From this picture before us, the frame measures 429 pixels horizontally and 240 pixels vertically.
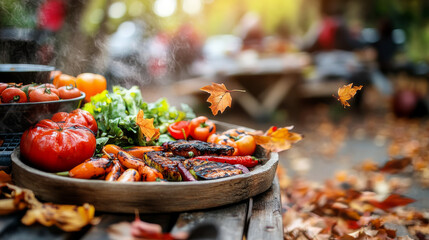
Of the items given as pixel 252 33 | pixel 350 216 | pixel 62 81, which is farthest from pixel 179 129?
pixel 252 33

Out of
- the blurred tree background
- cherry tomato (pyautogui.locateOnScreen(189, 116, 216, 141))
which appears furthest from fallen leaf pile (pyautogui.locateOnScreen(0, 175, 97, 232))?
the blurred tree background

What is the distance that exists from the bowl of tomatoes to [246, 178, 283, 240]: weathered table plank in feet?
4.33

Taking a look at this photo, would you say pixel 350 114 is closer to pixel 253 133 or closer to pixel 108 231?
pixel 253 133

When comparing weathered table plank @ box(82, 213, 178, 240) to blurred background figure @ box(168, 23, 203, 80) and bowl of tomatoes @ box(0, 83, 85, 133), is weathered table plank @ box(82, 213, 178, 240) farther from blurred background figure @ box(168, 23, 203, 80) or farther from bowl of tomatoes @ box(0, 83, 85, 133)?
blurred background figure @ box(168, 23, 203, 80)

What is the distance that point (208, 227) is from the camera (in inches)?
60.3

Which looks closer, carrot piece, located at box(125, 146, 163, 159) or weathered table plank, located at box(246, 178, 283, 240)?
weathered table plank, located at box(246, 178, 283, 240)

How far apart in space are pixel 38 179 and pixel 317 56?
9.05 meters

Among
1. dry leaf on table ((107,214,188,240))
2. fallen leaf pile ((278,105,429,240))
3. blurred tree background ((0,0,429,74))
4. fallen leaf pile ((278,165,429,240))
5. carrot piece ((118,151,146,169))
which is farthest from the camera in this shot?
blurred tree background ((0,0,429,74))

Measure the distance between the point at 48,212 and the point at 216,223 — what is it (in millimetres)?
700

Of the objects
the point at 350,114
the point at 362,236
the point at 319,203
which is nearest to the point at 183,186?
the point at 362,236

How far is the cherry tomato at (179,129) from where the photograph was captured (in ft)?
8.88

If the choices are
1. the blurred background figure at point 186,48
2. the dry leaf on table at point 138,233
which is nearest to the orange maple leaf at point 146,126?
the dry leaf on table at point 138,233

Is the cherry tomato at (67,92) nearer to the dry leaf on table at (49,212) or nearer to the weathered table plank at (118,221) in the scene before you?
the dry leaf on table at (49,212)

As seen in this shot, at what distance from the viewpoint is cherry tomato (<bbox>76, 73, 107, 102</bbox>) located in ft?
9.76
